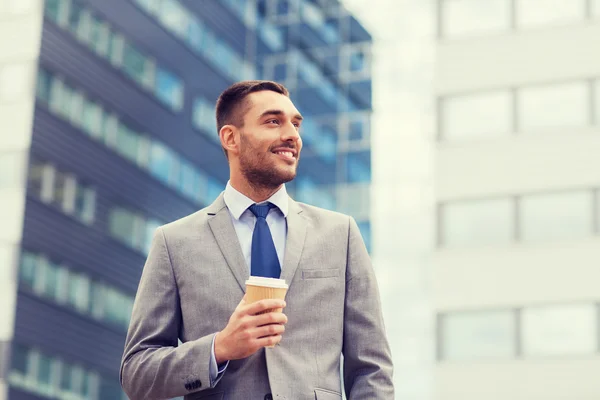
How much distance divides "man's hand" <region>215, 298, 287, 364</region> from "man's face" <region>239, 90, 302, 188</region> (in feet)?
2.16

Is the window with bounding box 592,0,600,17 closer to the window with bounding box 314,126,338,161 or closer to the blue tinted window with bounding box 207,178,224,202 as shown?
the window with bounding box 314,126,338,161

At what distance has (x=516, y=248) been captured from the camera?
29266mm

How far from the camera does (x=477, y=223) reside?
1175 inches

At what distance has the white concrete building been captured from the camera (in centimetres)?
2814

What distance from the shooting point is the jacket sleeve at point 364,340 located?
3914 mm

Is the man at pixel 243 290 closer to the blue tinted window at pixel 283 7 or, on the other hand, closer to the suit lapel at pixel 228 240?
the suit lapel at pixel 228 240

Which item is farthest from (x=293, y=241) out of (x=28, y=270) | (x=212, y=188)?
(x=212, y=188)

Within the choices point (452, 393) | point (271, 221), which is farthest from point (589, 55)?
point (271, 221)

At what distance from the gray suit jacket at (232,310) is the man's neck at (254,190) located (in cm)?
12

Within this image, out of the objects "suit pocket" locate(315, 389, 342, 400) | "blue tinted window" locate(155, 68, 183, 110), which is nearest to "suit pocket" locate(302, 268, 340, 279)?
"suit pocket" locate(315, 389, 342, 400)

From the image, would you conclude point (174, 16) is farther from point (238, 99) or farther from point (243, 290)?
point (243, 290)

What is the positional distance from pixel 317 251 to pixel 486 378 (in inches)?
991

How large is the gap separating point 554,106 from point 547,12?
2702 mm

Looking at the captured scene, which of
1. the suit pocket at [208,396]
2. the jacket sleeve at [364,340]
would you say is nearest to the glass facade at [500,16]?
the jacket sleeve at [364,340]
